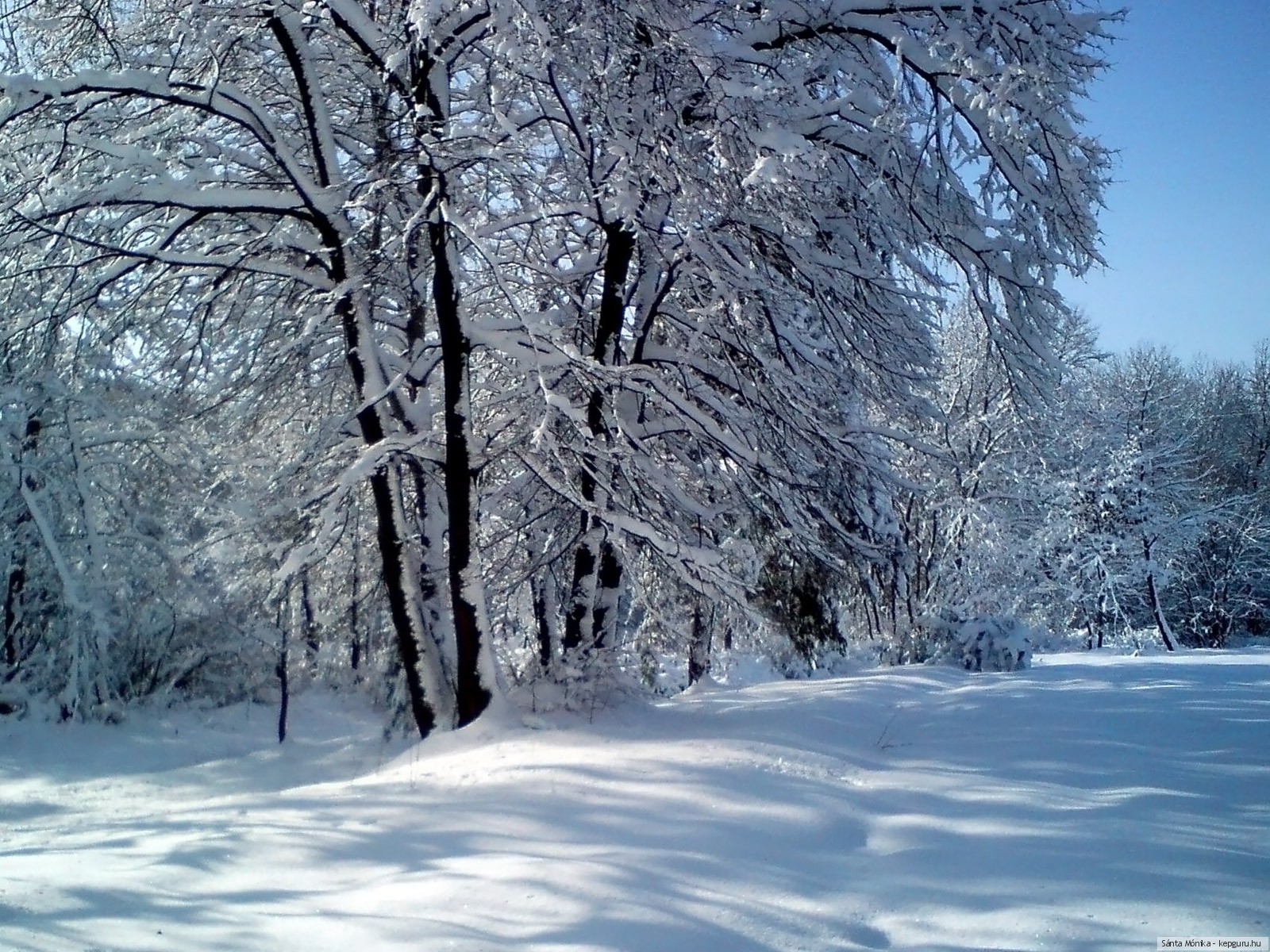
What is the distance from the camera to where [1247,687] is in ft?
23.7

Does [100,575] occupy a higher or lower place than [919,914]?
higher

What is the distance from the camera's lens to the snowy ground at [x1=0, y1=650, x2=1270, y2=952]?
3.38m

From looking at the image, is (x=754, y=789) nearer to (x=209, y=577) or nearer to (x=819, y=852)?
(x=819, y=852)

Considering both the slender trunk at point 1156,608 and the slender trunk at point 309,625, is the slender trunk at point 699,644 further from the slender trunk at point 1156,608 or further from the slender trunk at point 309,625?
the slender trunk at point 1156,608

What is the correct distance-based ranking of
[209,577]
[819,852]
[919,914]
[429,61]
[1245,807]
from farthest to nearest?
[209,577]
[429,61]
[1245,807]
[819,852]
[919,914]

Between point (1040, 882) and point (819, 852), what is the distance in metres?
0.94

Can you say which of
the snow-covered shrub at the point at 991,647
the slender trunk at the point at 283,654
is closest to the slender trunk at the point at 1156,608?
the snow-covered shrub at the point at 991,647

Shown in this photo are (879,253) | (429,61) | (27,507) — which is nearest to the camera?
(429,61)

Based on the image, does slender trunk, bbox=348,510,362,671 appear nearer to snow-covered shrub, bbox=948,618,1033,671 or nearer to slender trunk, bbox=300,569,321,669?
slender trunk, bbox=300,569,321,669

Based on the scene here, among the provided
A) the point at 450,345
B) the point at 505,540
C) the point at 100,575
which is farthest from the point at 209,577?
the point at 450,345

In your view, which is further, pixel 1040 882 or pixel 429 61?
pixel 429 61

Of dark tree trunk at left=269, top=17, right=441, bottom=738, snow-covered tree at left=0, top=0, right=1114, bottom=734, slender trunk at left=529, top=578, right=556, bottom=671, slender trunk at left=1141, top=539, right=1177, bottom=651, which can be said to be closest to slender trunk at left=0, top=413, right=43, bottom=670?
snow-covered tree at left=0, top=0, right=1114, bottom=734

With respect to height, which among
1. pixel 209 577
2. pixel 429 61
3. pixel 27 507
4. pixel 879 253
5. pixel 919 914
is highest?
pixel 429 61

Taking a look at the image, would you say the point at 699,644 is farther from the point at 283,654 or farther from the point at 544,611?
the point at 283,654
